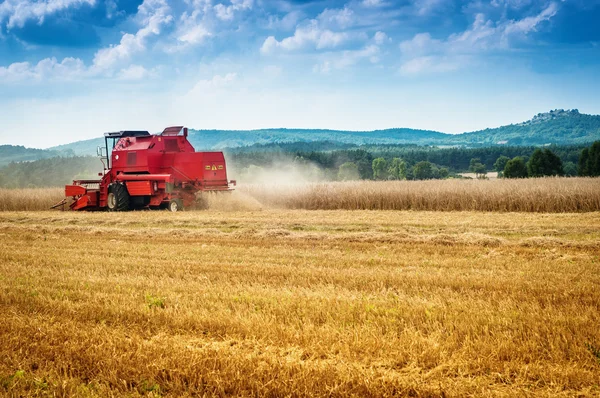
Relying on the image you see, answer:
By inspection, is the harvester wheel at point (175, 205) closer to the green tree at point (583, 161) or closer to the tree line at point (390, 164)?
the tree line at point (390, 164)

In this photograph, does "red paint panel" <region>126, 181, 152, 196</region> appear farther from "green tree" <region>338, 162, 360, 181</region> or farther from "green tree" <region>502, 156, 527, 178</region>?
"green tree" <region>502, 156, 527, 178</region>

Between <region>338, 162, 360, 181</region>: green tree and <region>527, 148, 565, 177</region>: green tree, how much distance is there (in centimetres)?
2656

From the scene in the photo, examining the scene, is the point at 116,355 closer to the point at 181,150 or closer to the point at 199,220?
the point at 199,220

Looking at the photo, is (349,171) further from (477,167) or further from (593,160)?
(593,160)

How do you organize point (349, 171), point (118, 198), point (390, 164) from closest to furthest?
1. point (118, 198)
2. point (349, 171)
3. point (390, 164)

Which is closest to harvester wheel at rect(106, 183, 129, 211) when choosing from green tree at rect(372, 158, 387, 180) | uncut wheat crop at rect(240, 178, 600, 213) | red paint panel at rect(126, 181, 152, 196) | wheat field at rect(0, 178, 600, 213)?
red paint panel at rect(126, 181, 152, 196)

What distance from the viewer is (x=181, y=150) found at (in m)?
23.1

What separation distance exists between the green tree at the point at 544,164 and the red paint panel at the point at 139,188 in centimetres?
6756

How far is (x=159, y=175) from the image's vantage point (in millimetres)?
22016

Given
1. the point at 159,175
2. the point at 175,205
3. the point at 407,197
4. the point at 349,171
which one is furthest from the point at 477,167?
the point at 159,175

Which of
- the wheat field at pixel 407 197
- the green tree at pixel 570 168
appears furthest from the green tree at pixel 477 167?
the wheat field at pixel 407 197

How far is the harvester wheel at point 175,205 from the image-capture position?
21.9 meters

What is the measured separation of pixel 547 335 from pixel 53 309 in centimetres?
533

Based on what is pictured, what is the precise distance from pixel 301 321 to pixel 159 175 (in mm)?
17601
